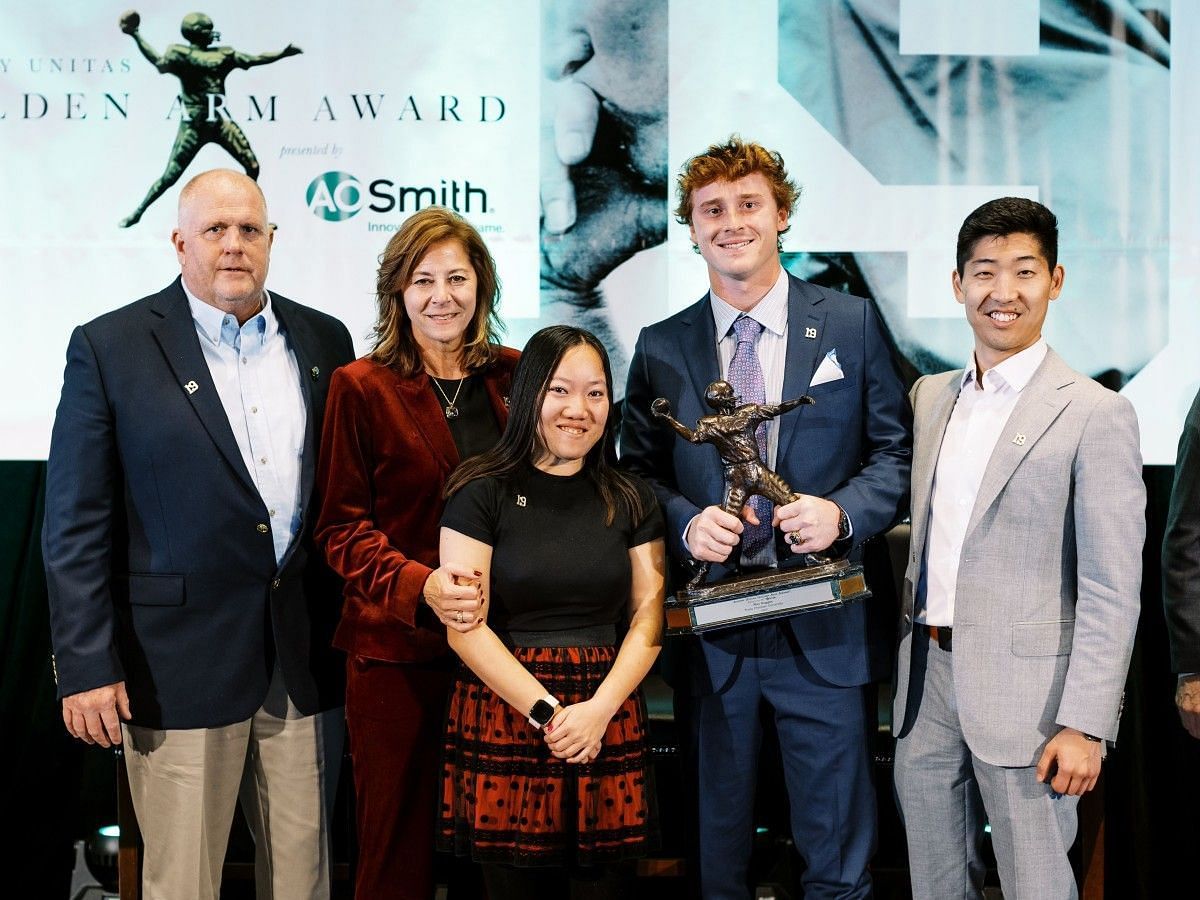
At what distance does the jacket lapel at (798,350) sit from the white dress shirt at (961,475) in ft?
1.11

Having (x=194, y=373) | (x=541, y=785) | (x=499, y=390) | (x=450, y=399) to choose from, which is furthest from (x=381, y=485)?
(x=541, y=785)

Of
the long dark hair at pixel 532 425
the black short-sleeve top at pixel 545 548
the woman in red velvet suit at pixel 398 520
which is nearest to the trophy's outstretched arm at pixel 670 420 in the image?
the long dark hair at pixel 532 425

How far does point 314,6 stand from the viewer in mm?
3781

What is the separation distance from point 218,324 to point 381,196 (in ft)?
4.44

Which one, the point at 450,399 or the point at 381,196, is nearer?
the point at 450,399

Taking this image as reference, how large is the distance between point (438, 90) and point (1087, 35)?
2.18 m

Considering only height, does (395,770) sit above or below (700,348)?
below

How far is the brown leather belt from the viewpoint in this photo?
2.37 m

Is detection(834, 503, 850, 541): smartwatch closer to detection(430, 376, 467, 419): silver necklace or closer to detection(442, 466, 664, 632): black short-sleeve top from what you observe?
detection(442, 466, 664, 632): black short-sleeve top

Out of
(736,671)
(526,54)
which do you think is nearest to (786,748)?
(736,671)

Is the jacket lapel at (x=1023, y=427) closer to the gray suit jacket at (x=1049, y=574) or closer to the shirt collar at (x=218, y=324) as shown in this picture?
the gray suit jacket at (x=1049, y=574)

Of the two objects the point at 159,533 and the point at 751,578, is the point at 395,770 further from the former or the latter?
the point at 751,578

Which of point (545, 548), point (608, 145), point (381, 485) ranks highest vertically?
point (608, 145)

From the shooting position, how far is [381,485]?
252cm
